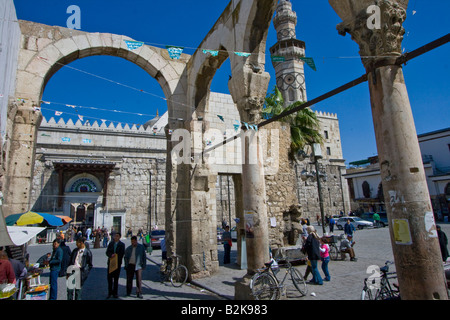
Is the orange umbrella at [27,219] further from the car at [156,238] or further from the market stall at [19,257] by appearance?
the car at [156,238]

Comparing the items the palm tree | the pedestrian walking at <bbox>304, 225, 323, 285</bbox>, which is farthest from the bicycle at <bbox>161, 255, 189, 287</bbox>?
the palm tree

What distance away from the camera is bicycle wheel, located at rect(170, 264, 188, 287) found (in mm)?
7626

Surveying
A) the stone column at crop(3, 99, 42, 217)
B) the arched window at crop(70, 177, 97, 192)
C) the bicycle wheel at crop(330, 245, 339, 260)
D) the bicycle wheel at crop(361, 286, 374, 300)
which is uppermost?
the arched window at crop(70, 177, 97, 192)

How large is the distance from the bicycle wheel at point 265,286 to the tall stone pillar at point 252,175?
164 millimetres

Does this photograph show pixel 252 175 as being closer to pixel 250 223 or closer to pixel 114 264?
pixel 250 223

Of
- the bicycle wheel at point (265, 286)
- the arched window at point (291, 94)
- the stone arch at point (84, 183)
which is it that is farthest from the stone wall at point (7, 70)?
the arched window at point (291, 94)

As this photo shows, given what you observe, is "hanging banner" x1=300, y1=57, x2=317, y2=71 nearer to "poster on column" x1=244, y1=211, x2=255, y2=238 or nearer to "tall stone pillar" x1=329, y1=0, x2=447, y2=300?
"tall stone pillar" x1=329, y1=0, x2=447, y2=300

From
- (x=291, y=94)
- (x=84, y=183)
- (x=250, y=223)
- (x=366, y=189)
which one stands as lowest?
(x=250, y=223)

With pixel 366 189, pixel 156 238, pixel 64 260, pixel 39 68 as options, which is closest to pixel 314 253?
pixel 64 260

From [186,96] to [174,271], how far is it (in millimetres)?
5390

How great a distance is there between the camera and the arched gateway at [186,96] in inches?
243

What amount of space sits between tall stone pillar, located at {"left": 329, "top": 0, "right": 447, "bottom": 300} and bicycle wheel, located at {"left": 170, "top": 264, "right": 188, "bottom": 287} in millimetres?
5778

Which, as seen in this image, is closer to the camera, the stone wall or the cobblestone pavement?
the stone wall

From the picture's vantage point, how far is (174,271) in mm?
7648
